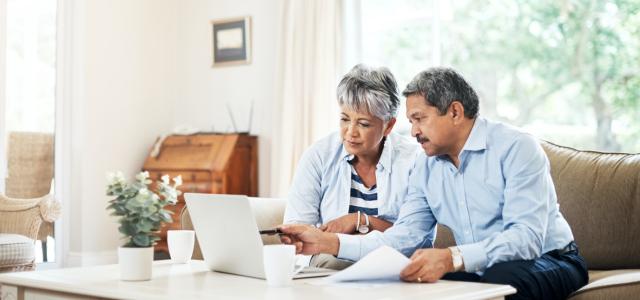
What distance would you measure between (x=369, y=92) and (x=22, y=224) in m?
2.22

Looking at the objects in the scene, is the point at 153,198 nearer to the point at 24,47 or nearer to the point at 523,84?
the point at 24,47

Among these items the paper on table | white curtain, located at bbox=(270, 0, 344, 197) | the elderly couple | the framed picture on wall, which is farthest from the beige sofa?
the framed picture on wall

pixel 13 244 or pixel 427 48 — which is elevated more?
pixel 427 48

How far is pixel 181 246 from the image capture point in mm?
2316

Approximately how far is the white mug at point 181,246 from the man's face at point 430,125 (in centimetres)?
73

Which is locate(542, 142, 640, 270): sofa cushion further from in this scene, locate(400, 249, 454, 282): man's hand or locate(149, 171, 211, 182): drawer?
locate(149, 171, 211, 182): drawer

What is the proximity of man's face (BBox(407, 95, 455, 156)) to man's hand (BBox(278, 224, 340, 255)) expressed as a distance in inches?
14.5

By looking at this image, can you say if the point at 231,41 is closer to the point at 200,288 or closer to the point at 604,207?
the point at 604,207

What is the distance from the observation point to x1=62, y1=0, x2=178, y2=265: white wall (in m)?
5.15

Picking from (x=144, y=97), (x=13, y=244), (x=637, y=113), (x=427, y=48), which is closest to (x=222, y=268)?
(x=13, y=244)

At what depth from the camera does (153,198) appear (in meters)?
1.89

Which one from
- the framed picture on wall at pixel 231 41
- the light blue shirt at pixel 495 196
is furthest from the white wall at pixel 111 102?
the light blue shirt at pixel 495 196

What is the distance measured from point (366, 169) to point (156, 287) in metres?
0.98

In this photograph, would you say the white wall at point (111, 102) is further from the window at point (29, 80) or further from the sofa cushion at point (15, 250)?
the sofa cushion at point (15, 250)
